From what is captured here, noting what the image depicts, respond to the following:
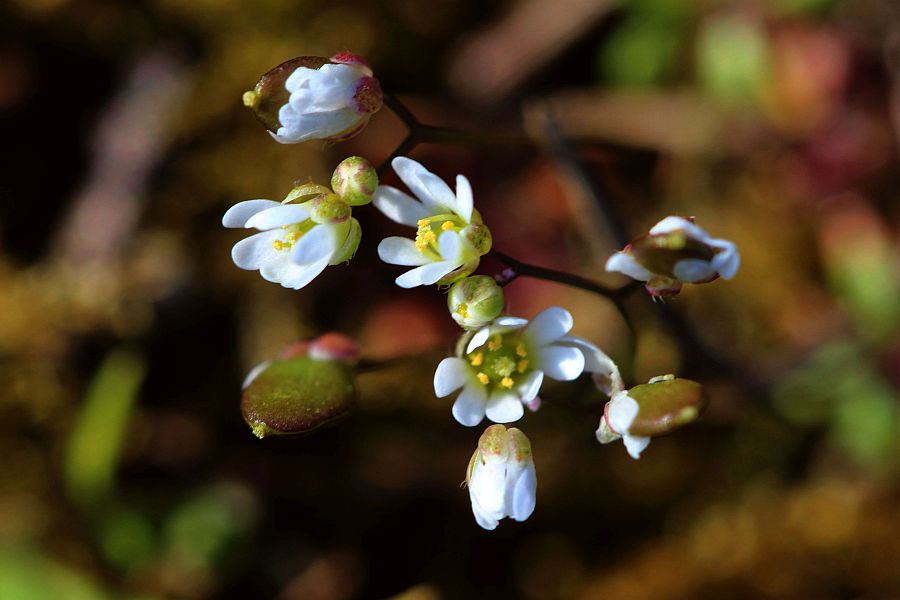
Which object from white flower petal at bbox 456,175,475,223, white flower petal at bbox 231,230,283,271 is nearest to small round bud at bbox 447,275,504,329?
white flower petal at bbox 456,175,475,223

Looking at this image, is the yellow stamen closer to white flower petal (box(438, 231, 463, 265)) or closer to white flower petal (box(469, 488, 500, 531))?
white flower petal (box(438, 231, 463, 265))

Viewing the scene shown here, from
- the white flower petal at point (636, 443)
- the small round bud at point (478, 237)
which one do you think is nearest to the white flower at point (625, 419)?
the white flower petal at point (636, 443)

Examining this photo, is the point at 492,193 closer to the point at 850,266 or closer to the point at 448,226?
the point at 850,266

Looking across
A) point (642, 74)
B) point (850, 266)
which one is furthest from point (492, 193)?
point (850, 266)

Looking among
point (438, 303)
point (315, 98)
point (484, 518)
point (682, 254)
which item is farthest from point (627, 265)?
point (438, 303)

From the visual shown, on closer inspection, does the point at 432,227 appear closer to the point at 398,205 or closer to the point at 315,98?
the point at 398,205

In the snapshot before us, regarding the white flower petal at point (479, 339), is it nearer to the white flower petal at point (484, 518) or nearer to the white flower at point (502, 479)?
the white flower at point (502, 479)
